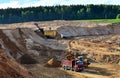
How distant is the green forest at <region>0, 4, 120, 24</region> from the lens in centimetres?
11788

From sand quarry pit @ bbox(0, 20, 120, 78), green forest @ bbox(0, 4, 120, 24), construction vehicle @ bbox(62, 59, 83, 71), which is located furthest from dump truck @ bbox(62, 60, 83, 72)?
green forest @ bbox(0, 4, 120, 24)

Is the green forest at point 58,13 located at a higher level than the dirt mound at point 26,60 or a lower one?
lower

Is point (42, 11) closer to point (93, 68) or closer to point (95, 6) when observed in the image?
point (95, 6)

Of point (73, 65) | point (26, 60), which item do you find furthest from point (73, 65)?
point (26, 60)

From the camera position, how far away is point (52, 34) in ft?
234

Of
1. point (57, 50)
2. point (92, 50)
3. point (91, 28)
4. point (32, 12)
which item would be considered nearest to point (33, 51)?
point (57, 50)

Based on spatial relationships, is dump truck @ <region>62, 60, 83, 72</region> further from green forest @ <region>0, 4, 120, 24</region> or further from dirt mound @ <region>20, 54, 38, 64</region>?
green forest @ <region>0, 4, 120, 24</region>

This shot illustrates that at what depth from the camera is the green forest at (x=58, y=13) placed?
118 metres

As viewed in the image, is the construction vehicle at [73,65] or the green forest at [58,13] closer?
the construction vehicle at [73,65]

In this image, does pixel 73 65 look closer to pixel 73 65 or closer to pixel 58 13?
pixel 73 65

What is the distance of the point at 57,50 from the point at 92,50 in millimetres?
5534

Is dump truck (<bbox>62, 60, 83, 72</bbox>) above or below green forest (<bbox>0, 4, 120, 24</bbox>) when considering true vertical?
above

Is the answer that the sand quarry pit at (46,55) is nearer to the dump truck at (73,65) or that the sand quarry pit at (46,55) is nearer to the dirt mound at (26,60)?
the dirt mound at (26,60)

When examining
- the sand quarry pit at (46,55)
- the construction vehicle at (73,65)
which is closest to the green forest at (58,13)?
the sand quarry pit at (46,55)
